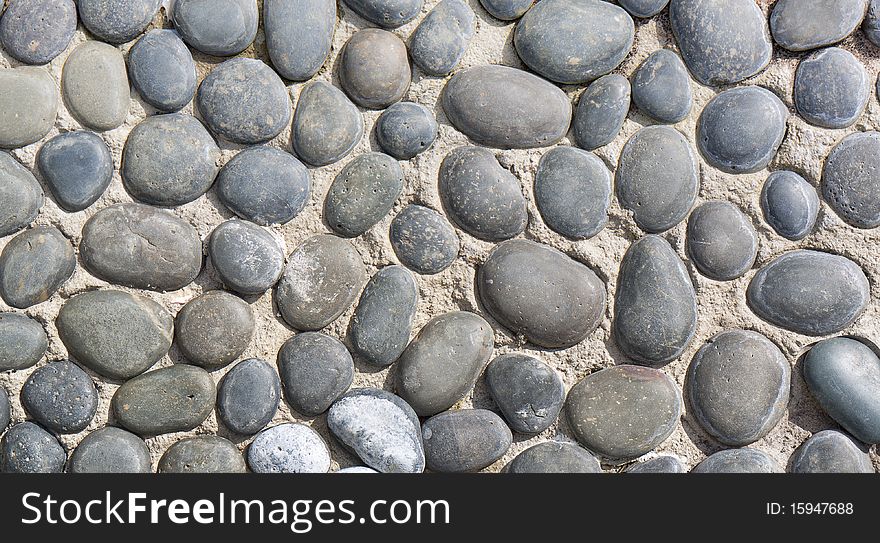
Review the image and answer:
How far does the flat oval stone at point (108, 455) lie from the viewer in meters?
1.10

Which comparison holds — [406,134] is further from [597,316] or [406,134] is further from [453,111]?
[597,316]

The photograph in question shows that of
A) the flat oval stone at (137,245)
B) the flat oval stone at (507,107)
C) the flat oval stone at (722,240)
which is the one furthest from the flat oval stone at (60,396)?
the flat oval stone at (722,240)

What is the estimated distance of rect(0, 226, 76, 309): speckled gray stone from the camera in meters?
1.09

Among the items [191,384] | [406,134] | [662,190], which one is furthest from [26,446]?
[662,190]

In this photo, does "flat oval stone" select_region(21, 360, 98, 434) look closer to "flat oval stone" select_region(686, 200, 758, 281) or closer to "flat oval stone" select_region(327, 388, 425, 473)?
"flat oval stone" select_region(327, 388, 425, 473)

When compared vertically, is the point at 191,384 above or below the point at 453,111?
below

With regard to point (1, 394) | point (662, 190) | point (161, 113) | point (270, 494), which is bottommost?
point (270, 494)

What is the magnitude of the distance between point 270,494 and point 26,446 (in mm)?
334

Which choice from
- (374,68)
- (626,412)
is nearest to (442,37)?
(374,68)

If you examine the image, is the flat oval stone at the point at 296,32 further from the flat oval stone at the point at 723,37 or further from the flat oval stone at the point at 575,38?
the flat oval stone at the point at 723,37

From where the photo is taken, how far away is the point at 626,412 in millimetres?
1113

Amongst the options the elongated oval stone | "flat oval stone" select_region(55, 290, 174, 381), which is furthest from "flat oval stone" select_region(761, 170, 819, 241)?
"flat oval stone" select_region(55, 290, 174, 381)

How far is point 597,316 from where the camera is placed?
1.13 m

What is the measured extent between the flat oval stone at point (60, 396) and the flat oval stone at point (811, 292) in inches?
36.1
